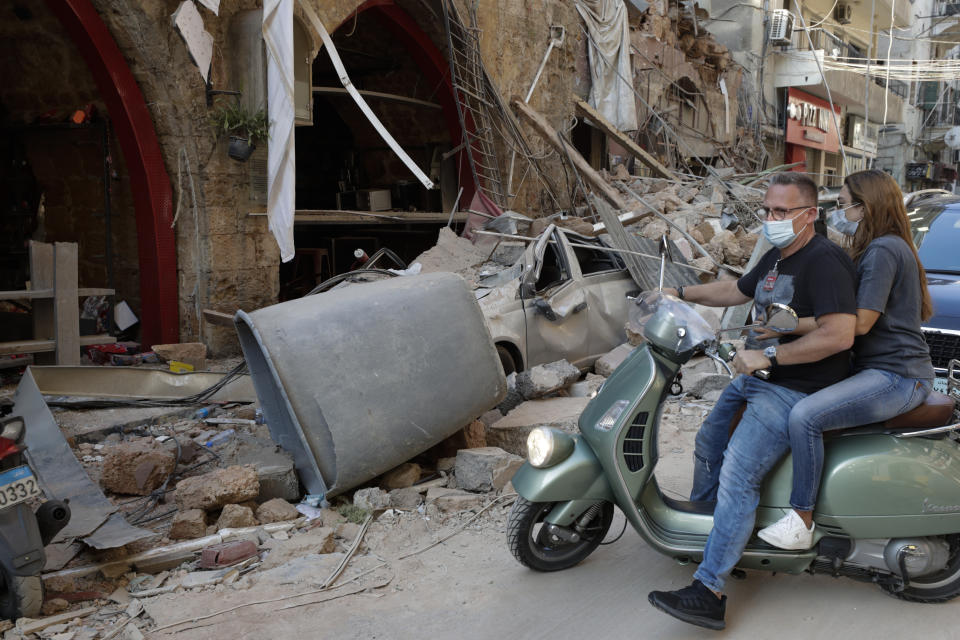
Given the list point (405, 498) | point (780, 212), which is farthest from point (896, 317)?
point (405, 498)

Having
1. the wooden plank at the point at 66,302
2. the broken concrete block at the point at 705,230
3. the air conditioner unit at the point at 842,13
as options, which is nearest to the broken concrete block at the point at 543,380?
the wooden plank at the point at 66,302

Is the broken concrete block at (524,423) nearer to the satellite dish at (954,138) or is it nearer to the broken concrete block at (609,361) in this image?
the broken concrete block at (609,361)

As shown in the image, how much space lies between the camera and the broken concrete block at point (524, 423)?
18.1ft

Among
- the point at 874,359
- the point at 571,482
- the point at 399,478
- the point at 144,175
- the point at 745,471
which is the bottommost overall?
the point at 399,478

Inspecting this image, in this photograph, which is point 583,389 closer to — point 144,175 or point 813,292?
point 813,292

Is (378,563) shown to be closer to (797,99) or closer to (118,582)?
(118,582)

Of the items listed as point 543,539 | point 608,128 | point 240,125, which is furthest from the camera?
point 608,128

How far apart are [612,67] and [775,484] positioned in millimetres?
13277

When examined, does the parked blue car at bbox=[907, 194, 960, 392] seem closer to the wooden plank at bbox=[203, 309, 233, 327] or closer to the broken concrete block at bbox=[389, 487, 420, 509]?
the broken concrete block at bbox=[389, 487, 420, 509]

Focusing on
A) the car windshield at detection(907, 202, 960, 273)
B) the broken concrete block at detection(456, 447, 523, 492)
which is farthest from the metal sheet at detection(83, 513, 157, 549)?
the car windshield at detection(907, 202, 960, 273)

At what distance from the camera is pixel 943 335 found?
5.52 m

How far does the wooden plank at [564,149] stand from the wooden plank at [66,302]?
26.4 ft

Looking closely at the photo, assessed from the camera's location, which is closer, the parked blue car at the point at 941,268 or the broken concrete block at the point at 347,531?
the broken concrete block at the point at 347,531

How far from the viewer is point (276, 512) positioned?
4.41 meters
